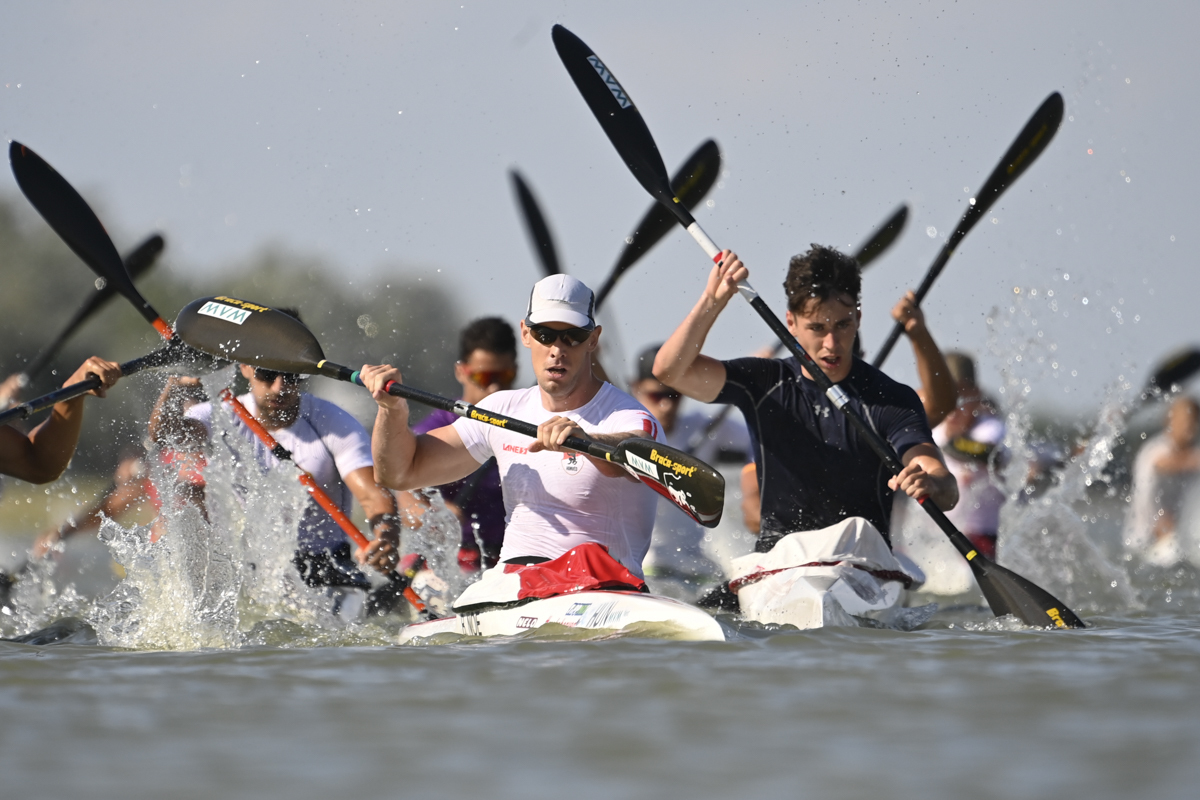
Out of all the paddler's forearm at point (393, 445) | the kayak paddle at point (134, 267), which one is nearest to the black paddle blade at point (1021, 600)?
the paddler's forearm at point (393, 445)

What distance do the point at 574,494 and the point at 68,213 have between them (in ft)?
12.0

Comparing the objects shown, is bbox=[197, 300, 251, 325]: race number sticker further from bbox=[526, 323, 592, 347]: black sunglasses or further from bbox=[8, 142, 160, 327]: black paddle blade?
bbox=[526, 323, 592, 347]: black sunglasses

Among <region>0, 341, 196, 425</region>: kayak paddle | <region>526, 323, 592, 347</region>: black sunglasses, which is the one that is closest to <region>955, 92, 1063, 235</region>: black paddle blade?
<region>526, 323, 592, 347</region>: black sunglasses

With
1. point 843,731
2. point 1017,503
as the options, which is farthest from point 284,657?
point 1017,503

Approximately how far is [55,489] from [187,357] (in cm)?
2035

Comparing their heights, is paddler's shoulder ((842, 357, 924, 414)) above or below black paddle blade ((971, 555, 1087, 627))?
above

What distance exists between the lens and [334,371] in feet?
18.3

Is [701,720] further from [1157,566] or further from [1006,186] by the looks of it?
[1157,566]

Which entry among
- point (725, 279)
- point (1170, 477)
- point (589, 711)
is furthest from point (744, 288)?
point (1170, 477)

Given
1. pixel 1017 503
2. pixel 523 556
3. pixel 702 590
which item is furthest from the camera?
pixel 1017 503

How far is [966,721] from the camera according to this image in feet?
10.5

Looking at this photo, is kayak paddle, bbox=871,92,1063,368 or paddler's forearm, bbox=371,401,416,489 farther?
kayak paddle, bbox=871,92,1063,368

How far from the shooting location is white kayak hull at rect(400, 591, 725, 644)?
4352mm

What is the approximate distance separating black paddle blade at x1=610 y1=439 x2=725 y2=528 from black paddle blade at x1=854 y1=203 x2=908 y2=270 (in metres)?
4.36
